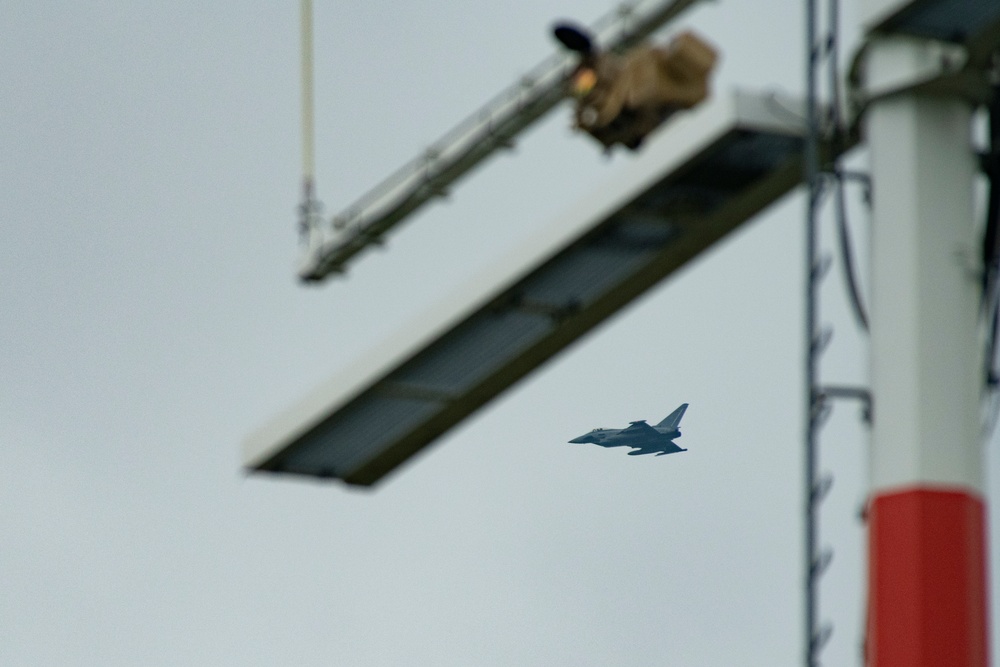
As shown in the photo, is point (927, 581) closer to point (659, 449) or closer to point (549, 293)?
point (549, 293)

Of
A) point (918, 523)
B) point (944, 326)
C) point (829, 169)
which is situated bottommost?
point (918, 523)

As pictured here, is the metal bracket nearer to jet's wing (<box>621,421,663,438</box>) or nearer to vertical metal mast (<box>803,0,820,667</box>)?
vertical metal mast (<box>803,0,820,667</box>)

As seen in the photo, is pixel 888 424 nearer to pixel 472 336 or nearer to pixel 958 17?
pixel 958 17

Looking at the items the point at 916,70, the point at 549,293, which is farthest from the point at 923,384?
the point at 549,293

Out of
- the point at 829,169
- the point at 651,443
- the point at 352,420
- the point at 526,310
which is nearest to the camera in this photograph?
the point at 829,169

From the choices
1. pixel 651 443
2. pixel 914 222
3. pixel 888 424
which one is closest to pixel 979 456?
pixel 888 424

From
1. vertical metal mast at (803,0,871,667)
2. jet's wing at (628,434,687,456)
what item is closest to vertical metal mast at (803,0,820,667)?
vertical metal mast at (803,0,871,667)
